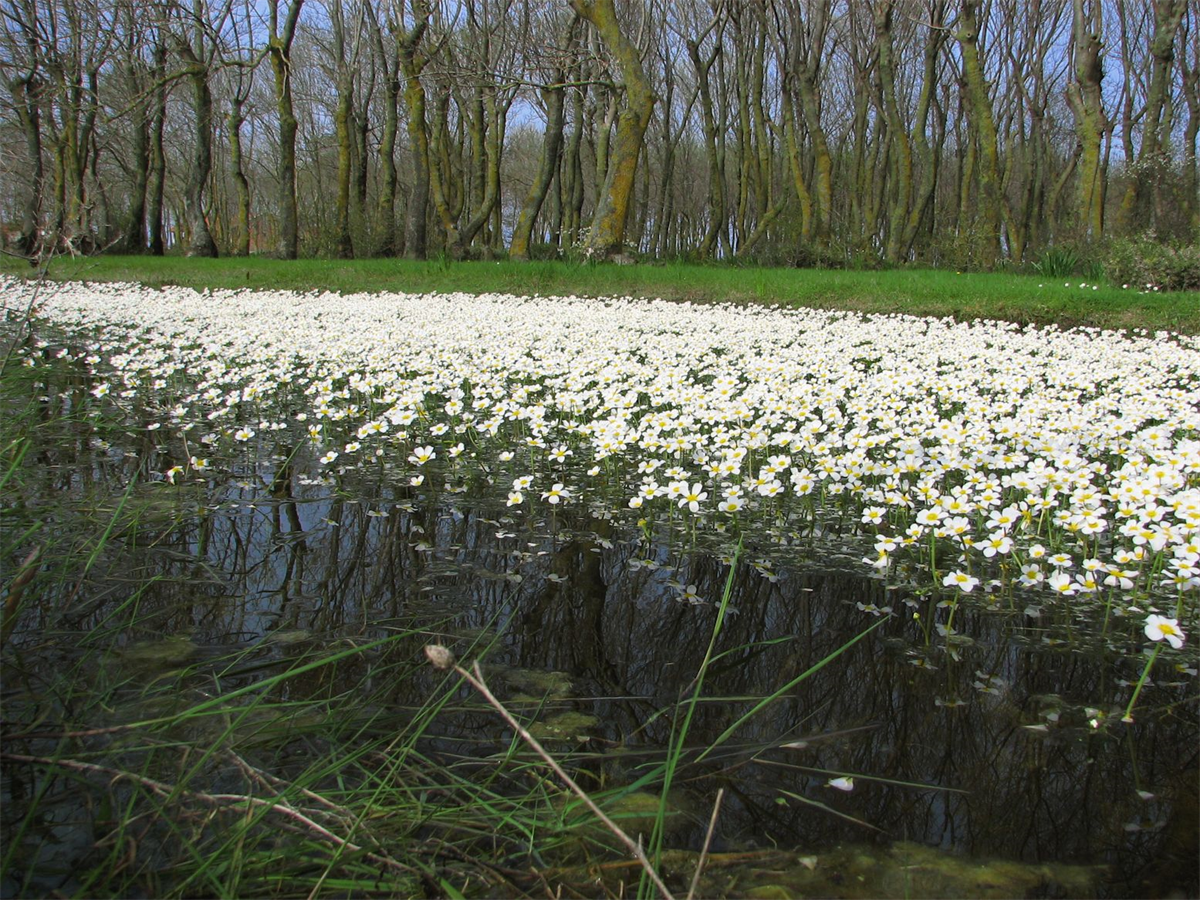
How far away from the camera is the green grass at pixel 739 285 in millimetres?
9375

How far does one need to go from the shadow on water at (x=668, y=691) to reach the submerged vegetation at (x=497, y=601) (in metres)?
0.02

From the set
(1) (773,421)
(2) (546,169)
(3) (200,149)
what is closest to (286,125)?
(3) (200,149)

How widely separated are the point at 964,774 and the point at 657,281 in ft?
36.9

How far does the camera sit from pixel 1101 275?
11758 mm

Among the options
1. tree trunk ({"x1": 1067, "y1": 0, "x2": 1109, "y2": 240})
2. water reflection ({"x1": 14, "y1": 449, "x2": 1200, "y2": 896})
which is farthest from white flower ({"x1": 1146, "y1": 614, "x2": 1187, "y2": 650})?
tree trunk ({"x1": 1067, "y1": 0, "x2": 1109, "y2": 240})

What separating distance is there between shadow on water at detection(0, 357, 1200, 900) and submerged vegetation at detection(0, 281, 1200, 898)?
16 millimetres

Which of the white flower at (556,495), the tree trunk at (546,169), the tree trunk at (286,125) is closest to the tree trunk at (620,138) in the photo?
the tree trunk at (546,169)

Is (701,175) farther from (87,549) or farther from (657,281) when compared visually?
(87,549)

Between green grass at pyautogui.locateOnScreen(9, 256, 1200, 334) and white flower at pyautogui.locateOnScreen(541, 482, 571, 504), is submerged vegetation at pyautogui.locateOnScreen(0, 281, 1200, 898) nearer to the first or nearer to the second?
white flower at pyautogui.locateOnScreen(541, 482, 571, 504)

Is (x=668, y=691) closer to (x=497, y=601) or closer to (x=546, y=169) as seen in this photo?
(x=497, y=601)

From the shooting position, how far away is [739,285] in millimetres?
11992

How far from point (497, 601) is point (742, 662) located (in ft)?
2.81

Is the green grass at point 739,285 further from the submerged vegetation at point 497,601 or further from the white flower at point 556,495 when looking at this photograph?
the white flower at point 556,495

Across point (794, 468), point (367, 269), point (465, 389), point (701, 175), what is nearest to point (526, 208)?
point (367, 269)
